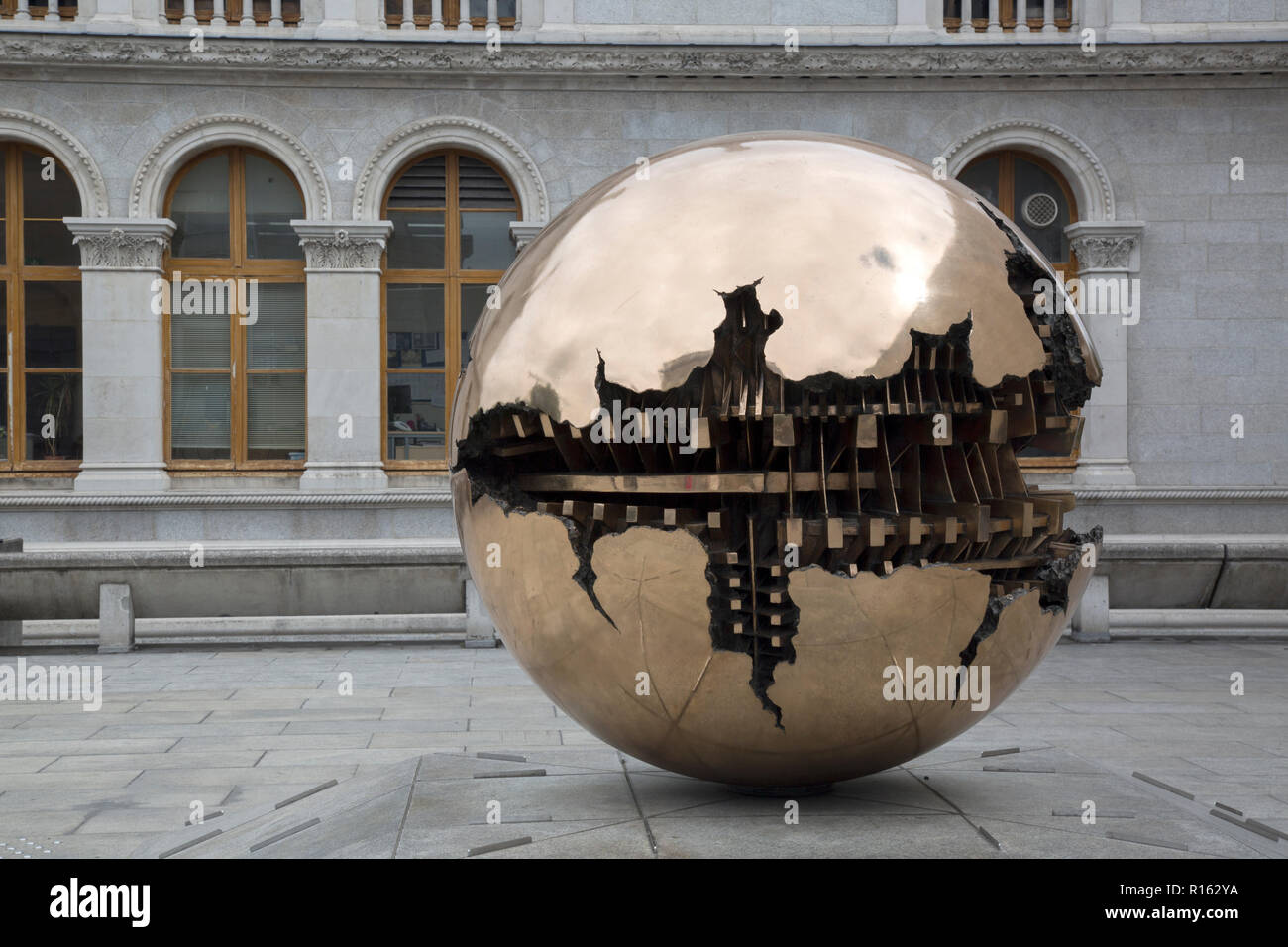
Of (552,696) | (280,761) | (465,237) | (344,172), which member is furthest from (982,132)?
(552,696)

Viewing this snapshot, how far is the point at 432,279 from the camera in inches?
633

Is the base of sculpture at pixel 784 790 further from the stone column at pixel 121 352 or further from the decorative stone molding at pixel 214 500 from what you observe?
the stone column at pixel 121 352

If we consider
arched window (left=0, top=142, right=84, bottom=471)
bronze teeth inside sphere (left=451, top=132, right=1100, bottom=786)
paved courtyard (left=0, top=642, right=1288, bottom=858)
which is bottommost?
paved courtyard (left=0, top=642, right=1288, bottom=858)

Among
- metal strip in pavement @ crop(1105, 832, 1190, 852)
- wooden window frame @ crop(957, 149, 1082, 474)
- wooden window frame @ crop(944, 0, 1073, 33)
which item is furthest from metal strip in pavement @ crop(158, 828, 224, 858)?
wooden window frame @ crop(944, 0, 1073, 33)

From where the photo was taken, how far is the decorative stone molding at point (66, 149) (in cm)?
1528

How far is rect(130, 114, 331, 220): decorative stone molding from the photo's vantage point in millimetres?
15414

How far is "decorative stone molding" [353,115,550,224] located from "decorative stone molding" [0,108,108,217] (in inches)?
118

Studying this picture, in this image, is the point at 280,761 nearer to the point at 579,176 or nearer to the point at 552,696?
the point at 552,696

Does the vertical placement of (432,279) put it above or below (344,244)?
below

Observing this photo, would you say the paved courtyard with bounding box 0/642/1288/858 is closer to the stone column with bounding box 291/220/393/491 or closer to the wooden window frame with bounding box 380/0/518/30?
the stone column with bounding box 291/220/393/491

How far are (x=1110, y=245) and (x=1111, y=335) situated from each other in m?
1.11

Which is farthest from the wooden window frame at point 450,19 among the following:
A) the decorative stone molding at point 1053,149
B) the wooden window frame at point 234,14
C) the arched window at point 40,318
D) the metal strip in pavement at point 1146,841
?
the metal strip in pavement at point 1146,841

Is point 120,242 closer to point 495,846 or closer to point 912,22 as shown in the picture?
point 912,22

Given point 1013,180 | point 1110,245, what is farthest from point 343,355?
point 1110,245
